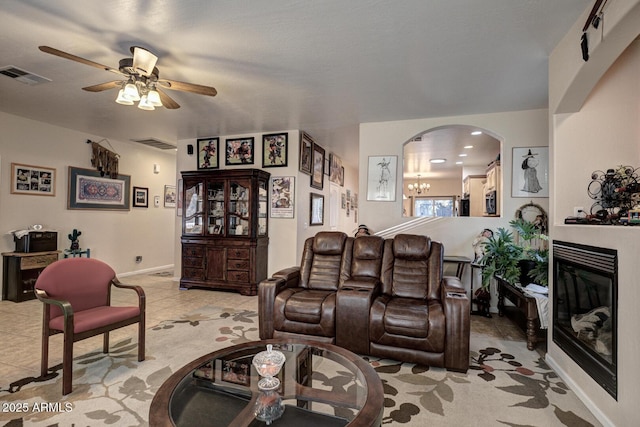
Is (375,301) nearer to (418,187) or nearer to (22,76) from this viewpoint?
(22,76)

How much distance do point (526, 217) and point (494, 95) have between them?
5.38ft

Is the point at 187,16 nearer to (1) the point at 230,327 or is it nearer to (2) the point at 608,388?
(1) the point at 230,327

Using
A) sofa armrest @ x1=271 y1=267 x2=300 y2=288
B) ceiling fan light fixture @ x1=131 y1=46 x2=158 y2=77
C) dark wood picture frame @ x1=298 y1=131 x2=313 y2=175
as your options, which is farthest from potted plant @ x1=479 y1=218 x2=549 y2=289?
ceiling fan light fixture @ x1=131 y1=46 x2=158 y2=77

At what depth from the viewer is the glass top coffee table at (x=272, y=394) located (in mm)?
1320

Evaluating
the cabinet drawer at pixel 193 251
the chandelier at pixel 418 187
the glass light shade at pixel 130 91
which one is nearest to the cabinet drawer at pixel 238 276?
the cabinet drawer at pixel 193 251

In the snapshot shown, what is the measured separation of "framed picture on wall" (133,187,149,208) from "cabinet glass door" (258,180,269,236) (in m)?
2.98

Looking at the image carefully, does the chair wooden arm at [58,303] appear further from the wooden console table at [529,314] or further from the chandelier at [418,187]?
the chandelier at [418,187]

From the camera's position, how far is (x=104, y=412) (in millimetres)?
1900

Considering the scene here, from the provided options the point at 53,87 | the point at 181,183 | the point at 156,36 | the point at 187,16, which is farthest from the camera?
the point at 181,183

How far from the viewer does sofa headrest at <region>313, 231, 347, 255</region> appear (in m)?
A: 3.47

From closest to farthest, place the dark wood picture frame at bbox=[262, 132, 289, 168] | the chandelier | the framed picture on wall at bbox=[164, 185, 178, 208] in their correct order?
1. the dark wood picture frame at bbox=[262, 132, 289, 168]
2. the framed picture on wall at bbox=[164, 185, 178, 208]
3. the chandelier

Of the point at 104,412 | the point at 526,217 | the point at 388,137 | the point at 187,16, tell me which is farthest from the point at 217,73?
the point at 526,217

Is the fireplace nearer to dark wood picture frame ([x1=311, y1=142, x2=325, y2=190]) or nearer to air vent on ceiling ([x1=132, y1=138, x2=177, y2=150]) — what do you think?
dark wood picture frame ([x1=311, y1=142, x2=325, y2=190])

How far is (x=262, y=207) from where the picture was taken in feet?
17.7
